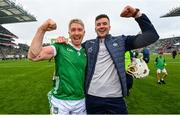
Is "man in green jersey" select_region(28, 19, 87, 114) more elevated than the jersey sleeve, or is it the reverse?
the jersey sleeve

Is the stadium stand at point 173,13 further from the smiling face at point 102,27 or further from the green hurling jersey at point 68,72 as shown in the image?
the green hurling jersey at point 68,72

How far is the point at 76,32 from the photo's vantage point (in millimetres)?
4992

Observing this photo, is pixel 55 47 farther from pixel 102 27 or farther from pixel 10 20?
pixel 10 20

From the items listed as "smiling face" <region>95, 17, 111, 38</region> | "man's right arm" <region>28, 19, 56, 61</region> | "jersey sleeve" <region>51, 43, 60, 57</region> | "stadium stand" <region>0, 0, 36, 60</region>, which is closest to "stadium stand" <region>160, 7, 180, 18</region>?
"stadium stand" <region>0, 0, 36, 60</region>

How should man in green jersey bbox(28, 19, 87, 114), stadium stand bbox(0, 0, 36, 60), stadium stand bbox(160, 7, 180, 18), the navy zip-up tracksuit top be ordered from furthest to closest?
stadium stand bbox(160, 7, 180, 18) → stadium stand bbox(0, 0, 36, 60) → the navy zip-up tracksuit top → man in green jersey bbox(28, 19, 87, 114)

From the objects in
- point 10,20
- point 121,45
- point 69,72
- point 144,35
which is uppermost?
point 10,20

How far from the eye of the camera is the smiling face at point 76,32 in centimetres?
500

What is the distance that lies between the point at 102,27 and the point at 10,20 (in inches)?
3973

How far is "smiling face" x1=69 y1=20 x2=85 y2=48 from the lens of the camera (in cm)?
500

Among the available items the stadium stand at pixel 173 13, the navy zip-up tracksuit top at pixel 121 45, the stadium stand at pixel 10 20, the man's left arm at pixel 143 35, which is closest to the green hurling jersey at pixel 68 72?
the navy zip-up tracksuit top at pixel 121 45

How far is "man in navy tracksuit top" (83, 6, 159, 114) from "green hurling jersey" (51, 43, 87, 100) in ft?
0.94

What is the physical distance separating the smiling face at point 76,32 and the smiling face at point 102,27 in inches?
14.1

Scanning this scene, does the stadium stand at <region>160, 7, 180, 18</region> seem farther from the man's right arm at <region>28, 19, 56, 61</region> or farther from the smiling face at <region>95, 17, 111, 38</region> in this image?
the man's right arm at <region>28, 19, 56, 61</region>

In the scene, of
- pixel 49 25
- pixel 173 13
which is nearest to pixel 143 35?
pixel 49 25
